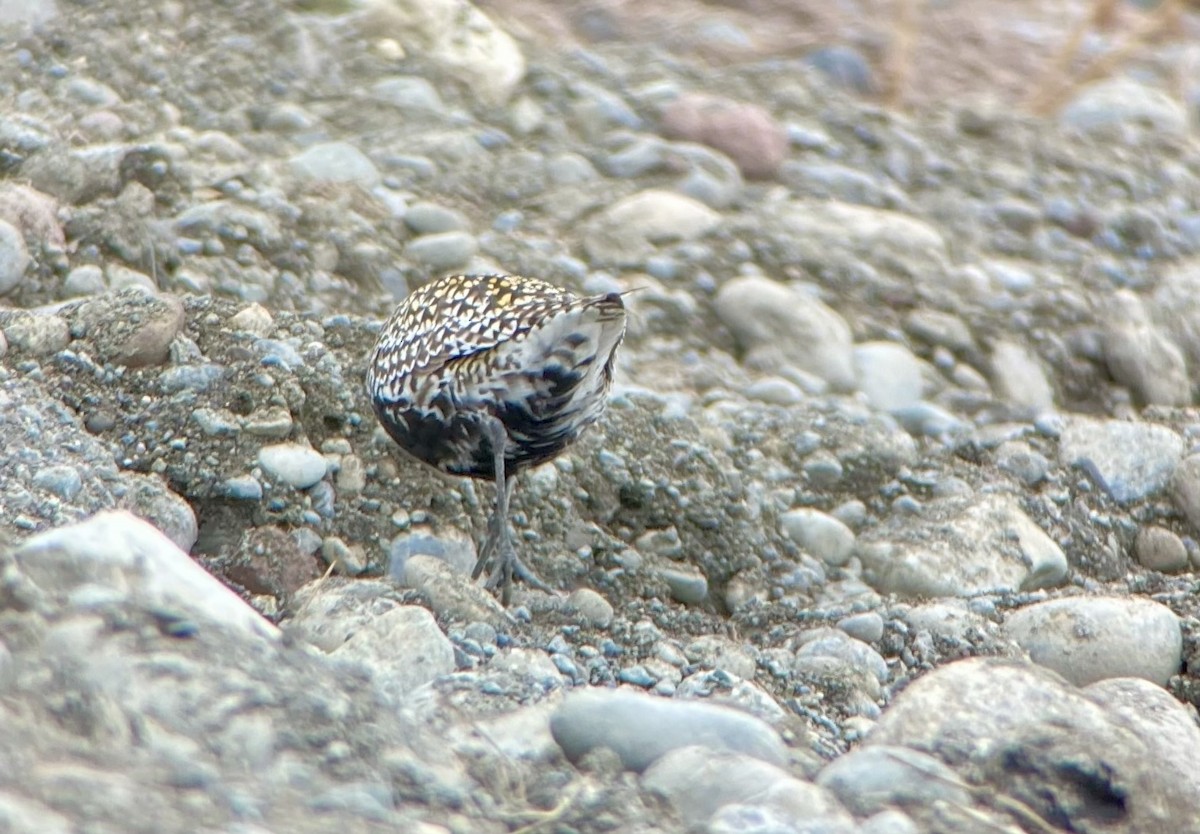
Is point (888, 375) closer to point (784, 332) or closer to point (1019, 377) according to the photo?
point (784, 332)

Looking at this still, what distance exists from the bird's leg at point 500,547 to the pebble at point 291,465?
19.6 inches

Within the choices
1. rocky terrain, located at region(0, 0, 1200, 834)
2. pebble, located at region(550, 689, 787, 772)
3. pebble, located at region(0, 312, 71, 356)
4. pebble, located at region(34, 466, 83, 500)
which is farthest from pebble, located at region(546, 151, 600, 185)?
pebble, located at region(550, 689, 787, 772)

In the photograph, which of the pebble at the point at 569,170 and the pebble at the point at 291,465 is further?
the pebble at the point at 569,170

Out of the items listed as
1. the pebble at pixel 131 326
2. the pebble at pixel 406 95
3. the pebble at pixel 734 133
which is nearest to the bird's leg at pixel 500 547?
the pebble at pixel 131 326

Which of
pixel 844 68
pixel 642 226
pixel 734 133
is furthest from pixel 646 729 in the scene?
pixel 844 68

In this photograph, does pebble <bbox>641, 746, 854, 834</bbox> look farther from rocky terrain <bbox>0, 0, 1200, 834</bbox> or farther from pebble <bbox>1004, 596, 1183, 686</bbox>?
pebble <bbox>1004, 596, 1183, 686</bbox>

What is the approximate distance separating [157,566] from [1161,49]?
844 centimetres

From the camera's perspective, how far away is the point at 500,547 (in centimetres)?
426

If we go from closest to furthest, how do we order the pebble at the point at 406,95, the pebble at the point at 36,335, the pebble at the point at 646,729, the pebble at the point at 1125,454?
the pebble at the point at 646,729 < the pebble at the point at 36,335 < the pebble at the point at 1125,454 < the pebble at the point at 406,95

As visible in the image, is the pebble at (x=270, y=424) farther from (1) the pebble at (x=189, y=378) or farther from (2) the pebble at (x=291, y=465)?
(1) the pebble at (x=189, y=378)

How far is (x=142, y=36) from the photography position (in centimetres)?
648

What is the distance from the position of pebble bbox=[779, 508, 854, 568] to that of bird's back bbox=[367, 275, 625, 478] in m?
0.90

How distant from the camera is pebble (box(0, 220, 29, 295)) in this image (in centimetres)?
485

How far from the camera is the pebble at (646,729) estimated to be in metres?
2.99
